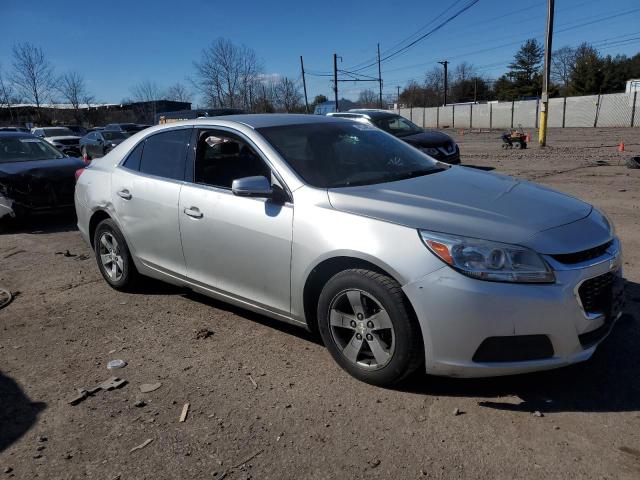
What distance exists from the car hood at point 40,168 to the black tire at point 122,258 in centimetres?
406

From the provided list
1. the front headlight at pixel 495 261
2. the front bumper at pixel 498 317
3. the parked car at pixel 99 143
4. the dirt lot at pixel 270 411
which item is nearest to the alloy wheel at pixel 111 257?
the dirt lot at pixel 270 411

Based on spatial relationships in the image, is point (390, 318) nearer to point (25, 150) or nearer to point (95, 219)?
point (95, 219)

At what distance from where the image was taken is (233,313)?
453 cm

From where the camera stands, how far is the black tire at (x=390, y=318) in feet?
9.58

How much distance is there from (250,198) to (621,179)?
1005cm

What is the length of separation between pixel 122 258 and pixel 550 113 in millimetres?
46061

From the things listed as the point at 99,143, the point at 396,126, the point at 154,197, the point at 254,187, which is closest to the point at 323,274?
the point at 254,187

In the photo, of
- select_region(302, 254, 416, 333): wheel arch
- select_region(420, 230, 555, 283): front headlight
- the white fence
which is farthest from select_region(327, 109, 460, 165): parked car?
the white fence

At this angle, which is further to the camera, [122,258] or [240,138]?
[122,258]

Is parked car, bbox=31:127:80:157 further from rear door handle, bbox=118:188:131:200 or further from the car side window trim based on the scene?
the car side window trim

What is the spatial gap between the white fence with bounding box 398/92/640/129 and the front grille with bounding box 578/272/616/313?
41327mm

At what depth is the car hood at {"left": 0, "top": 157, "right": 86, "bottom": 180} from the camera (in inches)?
332

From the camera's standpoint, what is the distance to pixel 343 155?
13.2ft

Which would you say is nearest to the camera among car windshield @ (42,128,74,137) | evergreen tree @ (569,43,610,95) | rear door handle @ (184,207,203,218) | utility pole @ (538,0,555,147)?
Result: rear door handle @ (184,207,203,218)
